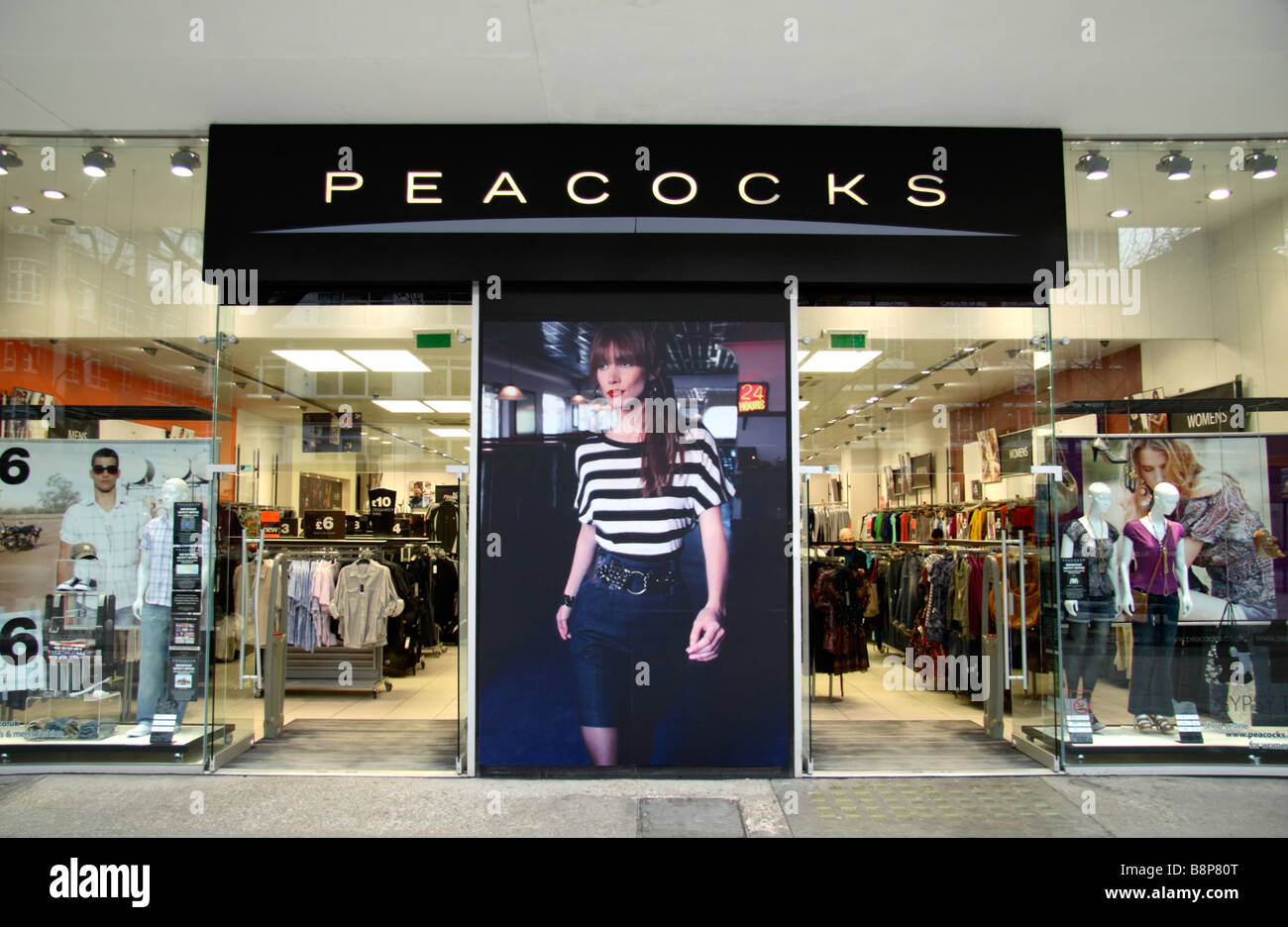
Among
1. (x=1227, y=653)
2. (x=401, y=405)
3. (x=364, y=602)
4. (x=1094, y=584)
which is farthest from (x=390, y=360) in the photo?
(x=1227, y=653)

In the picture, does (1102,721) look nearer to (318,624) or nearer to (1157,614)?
(1157,614)

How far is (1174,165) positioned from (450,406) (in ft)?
15.7

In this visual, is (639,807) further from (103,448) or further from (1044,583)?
(103,448)

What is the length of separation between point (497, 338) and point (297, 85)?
1.67m

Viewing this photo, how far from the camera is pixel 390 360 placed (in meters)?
5.66

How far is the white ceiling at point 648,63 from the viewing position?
150 inches

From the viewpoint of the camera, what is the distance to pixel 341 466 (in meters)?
7.14

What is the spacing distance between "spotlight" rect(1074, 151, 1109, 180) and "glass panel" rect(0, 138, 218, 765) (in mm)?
5272

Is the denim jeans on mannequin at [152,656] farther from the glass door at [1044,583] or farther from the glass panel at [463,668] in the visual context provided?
the glass door at [1044,583]

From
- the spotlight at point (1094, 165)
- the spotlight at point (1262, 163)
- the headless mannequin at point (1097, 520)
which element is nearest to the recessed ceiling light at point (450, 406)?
the headless mannequin at point (1097, 520)

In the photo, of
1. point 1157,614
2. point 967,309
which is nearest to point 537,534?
point 967,309

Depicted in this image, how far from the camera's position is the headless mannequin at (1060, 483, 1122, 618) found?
490cm

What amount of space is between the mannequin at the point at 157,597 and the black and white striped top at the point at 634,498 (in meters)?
2.32

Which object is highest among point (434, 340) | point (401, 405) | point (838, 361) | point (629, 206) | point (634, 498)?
point (629, 206)
